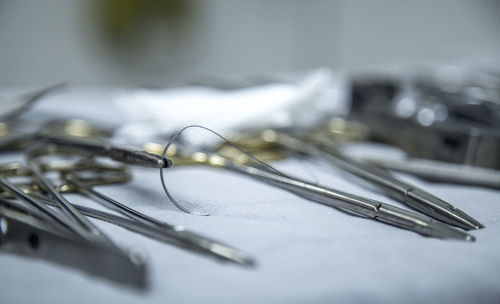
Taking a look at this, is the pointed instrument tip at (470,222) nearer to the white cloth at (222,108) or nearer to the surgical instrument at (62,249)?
the surgical instrument at (62,249)

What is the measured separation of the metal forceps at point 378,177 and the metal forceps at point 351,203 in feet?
0.05

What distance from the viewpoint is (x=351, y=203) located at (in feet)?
1.25

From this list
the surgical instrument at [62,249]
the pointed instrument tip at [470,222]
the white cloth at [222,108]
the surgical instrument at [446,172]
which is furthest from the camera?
the white cloth at [222,108]

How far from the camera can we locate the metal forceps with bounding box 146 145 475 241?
0.34 meters

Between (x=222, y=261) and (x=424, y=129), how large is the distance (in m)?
0.41

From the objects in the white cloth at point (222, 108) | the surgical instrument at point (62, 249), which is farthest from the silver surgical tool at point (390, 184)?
the surgical instrument at point (62, 249)

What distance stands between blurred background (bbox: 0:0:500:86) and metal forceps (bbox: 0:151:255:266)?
1.57 meters

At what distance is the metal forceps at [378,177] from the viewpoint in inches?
14.5

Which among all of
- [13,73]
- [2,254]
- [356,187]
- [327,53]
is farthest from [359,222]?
[327,53]

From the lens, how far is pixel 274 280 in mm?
274

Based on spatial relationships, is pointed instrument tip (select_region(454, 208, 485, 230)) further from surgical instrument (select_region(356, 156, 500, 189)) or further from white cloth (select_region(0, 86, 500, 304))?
surgical instrument (select_region(356, 156, 500, 189))

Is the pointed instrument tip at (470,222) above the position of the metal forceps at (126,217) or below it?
above

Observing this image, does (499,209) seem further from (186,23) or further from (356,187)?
(186,23)

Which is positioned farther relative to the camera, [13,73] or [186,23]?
[186,23]
